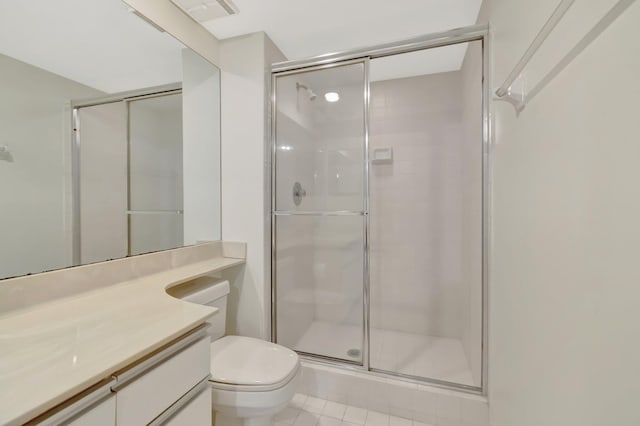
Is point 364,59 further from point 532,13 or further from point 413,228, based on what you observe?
point 413,228

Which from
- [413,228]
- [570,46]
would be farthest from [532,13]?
[413,228]

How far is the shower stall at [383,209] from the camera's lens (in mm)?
1818

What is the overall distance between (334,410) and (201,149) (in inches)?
75.5

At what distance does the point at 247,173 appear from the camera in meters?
1.82

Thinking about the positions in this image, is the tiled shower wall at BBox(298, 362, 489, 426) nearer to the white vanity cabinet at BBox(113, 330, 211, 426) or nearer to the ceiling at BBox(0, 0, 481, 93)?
the white vanity cabinet at BBox(113, 330, 211, 426)

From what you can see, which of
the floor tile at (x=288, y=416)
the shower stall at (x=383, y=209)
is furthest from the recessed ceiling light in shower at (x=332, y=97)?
the floor tile at (x=288, y=416)

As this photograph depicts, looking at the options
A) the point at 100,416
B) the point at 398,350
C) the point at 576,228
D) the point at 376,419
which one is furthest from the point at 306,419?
the point at 576,228

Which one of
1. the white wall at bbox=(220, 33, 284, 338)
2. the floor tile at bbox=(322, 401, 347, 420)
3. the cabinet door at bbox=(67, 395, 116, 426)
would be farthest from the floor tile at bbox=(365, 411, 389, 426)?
the cabinet door at bbox=(67, 395, 116, 426)

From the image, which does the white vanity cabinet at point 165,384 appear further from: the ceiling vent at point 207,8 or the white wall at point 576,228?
the ceiling vent at point 207,8

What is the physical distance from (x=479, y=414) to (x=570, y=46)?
1.73 metres

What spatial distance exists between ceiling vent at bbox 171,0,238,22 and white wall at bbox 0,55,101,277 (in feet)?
2.45

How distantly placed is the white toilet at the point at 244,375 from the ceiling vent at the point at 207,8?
1.58 meters

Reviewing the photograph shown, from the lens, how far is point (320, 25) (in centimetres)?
166

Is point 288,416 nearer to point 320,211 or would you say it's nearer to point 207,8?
point 320,211
